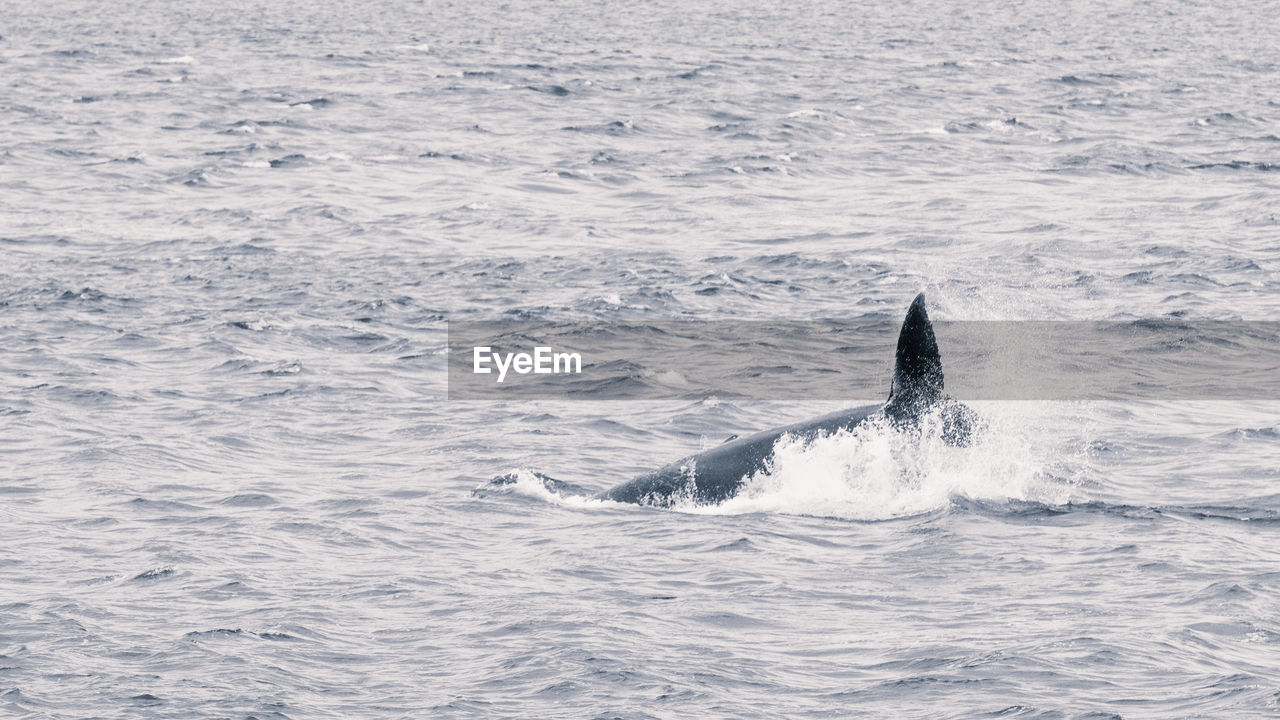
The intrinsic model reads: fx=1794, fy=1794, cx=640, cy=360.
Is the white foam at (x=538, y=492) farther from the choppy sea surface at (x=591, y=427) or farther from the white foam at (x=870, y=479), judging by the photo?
the white foam at (x=870, y=479)

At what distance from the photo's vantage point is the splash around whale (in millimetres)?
20484

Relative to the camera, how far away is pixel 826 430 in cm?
2123

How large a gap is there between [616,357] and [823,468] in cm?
1032

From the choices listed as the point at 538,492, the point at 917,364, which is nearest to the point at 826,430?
the point at 917,364

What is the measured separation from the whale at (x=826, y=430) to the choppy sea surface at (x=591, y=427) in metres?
0.29

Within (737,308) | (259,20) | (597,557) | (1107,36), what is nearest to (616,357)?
(737,308)

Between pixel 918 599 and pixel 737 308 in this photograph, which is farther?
pixel 737 308

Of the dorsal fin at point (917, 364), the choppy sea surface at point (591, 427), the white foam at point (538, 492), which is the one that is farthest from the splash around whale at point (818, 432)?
the choppy sea surface at point (591, 427)

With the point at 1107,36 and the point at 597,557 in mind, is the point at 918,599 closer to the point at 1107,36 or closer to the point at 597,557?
the point at 597,557

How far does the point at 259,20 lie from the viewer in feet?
410

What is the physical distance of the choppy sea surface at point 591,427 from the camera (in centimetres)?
1545

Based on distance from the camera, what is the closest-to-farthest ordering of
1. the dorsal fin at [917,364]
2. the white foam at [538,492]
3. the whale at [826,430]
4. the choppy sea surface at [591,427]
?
the choppy sea surface at [591,427] → the dorsal fin at [917,364] → the whale at [826,430] → the white foam at [538,492]

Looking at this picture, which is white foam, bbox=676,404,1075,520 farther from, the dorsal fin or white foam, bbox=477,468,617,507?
white foam, bbox=477,468,617,507

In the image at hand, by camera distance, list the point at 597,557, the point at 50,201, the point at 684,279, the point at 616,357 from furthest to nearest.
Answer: the point at 50,201 → the point at 684,279 → the point at 616,357 → the point at 597,557
